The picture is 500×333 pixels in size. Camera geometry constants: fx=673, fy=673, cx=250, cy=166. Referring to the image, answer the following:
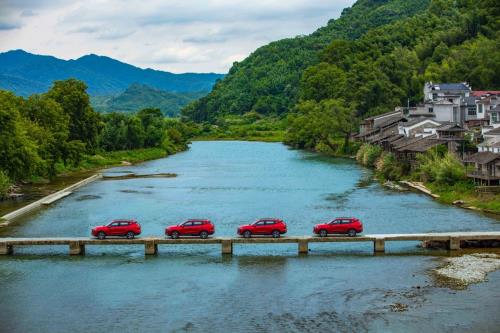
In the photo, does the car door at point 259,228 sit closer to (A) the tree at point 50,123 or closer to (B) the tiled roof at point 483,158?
(B) the tiled roof at point 483,158

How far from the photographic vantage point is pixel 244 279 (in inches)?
1535

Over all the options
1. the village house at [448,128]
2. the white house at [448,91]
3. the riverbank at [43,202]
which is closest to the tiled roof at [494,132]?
the village house at [448,128]

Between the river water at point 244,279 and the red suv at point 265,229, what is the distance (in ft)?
4.54

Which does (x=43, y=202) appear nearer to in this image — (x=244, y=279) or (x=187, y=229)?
(x=187, y=229)

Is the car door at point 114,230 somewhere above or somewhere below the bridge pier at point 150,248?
above

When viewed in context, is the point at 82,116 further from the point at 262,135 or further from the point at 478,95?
the point at 262,135

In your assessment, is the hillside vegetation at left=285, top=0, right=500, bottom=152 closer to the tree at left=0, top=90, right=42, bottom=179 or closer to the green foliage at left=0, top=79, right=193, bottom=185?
the green foliage at left=0, top=79, right=193, bottom=185

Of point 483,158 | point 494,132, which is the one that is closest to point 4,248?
point 483,158

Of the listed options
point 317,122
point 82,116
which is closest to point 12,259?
point 82,116

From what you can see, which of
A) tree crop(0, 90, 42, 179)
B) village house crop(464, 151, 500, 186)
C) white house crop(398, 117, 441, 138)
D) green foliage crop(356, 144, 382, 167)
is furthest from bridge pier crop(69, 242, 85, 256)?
green foliage crop(356, 144, 382, 167)

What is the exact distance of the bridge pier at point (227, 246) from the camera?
4459 cm

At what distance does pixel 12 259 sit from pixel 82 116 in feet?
202

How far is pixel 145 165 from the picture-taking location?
4712 inches

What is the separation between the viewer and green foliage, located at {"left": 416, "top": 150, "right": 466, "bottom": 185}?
67875 millimetres
